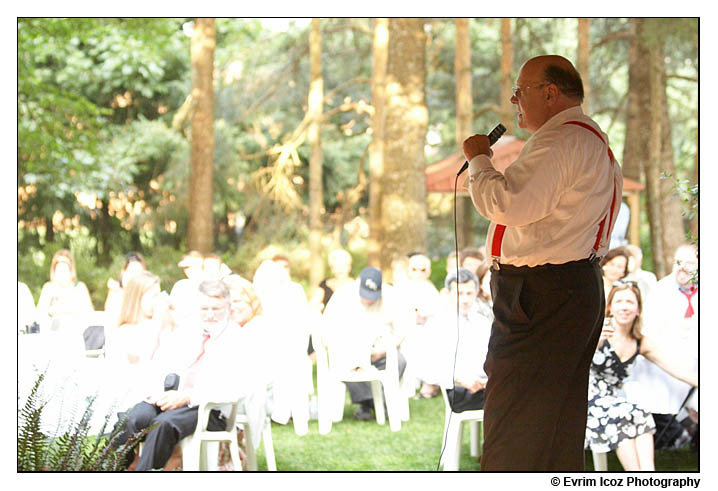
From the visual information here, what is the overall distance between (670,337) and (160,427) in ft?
8.41

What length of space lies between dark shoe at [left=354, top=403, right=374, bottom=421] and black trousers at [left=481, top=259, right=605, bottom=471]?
2870 millimetres

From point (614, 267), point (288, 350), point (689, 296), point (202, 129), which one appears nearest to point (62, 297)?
point (288, 350)

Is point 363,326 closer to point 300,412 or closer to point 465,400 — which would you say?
point 300,412

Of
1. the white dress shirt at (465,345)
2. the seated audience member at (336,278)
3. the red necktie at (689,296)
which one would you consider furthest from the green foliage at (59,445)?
the red necktie at (689,296)

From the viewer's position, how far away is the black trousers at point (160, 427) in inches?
152

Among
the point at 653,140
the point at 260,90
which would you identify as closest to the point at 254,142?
the point at 260,90

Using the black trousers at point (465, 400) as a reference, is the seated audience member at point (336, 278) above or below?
above

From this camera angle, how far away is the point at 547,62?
2.53 meters

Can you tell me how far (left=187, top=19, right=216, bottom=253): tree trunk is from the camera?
7.86m

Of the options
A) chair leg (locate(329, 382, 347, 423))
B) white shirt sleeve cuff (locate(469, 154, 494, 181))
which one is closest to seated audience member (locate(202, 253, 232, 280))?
chair leg (locate(329, 382, 347, 423))

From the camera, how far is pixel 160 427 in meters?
3.91

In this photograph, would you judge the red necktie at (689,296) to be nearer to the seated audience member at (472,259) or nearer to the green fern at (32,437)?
the seated audience member at (472,259)

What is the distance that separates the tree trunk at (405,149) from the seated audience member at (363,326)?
3.37 feet
